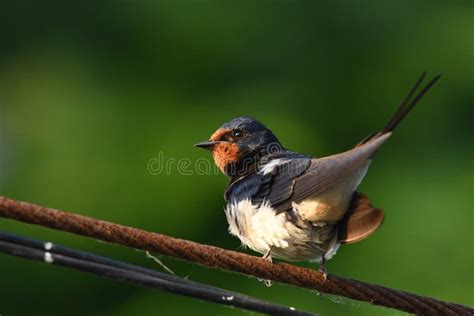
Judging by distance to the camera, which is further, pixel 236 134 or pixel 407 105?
pixel 236 134

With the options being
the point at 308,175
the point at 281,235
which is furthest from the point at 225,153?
the point at 308,175

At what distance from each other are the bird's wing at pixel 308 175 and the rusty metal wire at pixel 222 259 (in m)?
0.43

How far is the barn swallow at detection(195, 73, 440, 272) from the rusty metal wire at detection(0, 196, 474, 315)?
33cm

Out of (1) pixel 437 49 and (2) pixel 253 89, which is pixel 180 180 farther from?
(1) pixel 437 49

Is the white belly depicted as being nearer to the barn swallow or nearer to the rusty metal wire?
the barn swallow

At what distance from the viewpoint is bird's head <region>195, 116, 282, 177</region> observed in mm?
4566

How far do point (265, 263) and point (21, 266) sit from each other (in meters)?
3.24

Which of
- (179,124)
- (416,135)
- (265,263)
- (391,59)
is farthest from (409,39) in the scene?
(265,263)

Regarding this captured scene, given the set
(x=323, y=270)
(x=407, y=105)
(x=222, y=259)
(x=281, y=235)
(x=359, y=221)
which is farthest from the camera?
(x=281, y=235)

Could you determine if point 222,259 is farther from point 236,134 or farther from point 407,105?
point 236,134

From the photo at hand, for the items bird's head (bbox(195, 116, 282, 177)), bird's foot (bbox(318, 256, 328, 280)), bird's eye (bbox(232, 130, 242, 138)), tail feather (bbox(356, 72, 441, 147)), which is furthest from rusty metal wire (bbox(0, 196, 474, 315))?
bird's eye (bbox(232, 130, 242, 138))

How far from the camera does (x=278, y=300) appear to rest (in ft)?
17.3

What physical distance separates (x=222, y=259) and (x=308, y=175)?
0.88 metres

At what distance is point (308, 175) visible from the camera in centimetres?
356
